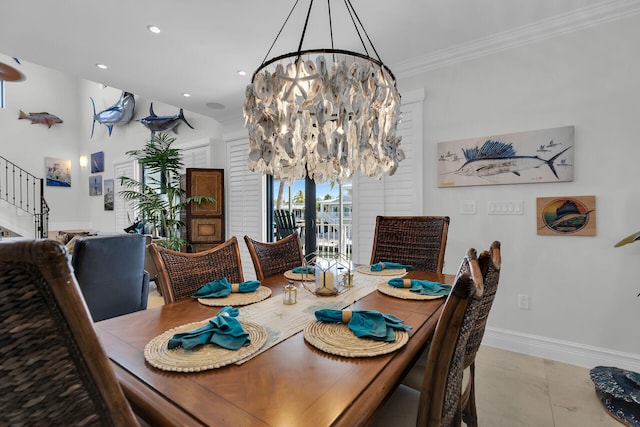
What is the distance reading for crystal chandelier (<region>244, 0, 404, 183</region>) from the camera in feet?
4.27

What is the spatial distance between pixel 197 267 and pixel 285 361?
1.02 meters

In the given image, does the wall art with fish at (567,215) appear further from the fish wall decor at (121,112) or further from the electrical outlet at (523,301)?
the fish wall decor at (121,112)

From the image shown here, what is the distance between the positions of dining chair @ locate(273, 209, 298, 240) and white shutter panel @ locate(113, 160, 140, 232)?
160 inches

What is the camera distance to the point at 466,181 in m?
2.84

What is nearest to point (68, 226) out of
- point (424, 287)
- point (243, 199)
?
point (243, 199)

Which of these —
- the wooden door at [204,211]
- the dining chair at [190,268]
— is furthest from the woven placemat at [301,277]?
the wooden door at [204,211]

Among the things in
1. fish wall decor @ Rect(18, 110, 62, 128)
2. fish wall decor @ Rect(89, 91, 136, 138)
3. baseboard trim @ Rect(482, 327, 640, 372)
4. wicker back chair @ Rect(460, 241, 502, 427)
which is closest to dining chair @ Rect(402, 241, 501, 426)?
wicker back chair @ Rect(460, 241, 502, 427)

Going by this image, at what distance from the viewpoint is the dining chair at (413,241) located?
2.29 metres

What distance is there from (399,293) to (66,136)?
33.8ft

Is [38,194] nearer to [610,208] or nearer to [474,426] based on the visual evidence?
[474,426]

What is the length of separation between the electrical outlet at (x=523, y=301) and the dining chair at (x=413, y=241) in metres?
0.96

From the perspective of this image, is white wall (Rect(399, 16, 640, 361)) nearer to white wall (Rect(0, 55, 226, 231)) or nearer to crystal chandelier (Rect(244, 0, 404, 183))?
crystal chandelier (Rect(244, 0, 404, 183))

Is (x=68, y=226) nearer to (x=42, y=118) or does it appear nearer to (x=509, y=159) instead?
(x=42, y=118)

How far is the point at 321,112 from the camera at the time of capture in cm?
127
